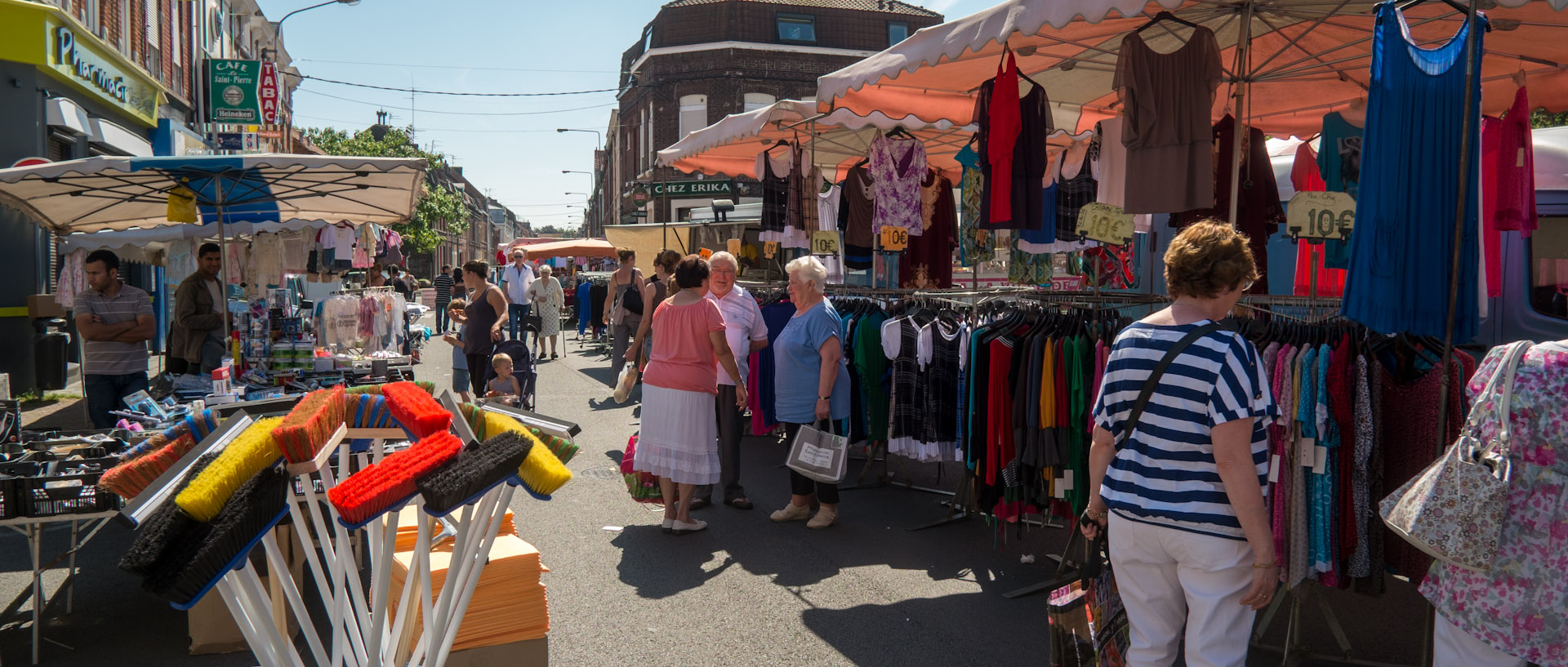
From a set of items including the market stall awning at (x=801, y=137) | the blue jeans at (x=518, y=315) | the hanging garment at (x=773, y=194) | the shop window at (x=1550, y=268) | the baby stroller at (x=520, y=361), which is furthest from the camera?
the blue jeans at (x=518, y=315)

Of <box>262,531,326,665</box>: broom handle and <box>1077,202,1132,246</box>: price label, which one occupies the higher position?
<box>1077,202,1132,246</box>: price label

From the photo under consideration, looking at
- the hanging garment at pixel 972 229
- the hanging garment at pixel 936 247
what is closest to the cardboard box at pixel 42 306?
the hanging garment at pixel 936 247

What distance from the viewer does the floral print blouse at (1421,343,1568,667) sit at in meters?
2.81

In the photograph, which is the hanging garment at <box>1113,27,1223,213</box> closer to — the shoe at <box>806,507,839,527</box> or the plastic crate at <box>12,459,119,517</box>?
the shoe at <box>806,507,839,527</box>

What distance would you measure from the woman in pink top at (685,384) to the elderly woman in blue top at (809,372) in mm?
457

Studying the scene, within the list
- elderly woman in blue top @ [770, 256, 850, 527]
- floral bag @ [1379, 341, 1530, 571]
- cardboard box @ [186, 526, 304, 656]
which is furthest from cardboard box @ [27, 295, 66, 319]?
floral bag @ [1379, 341, 1530, 571]

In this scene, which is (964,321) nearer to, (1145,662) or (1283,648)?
(1283,648)

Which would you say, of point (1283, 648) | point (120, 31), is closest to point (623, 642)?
point (1283, 648)

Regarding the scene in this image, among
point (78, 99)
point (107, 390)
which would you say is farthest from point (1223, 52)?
point (78, 99)

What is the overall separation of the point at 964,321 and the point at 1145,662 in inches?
147

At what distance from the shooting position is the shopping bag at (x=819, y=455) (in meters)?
6.59

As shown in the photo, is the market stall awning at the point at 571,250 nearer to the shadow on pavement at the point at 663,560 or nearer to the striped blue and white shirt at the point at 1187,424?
the shadow on pavement at the point at 663,560

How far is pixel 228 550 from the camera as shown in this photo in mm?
2203

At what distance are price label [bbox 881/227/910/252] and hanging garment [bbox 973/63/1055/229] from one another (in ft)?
7.81
